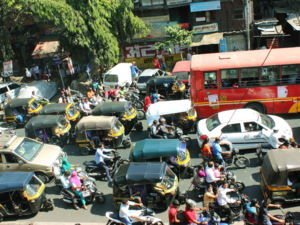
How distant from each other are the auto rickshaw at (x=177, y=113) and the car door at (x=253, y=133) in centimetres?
269

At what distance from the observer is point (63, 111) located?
52.1 feet

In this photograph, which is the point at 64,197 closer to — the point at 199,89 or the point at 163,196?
the point at 163,196

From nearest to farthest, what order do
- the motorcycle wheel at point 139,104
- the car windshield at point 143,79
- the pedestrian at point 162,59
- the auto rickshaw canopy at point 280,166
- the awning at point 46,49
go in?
the auto rickshaw canopy at point 280,166 → the motorcycle wheel at point 139,104 → the car windshield at point 143,79 → the pedestrian at point 162,59 → the awning at point 46,49

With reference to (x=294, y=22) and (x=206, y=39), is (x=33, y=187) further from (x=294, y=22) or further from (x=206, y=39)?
(x=294, y=22)

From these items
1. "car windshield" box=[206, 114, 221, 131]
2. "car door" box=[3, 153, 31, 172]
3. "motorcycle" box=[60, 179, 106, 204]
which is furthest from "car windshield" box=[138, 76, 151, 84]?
"motorcycle" box=[60, 179, 106, 204]

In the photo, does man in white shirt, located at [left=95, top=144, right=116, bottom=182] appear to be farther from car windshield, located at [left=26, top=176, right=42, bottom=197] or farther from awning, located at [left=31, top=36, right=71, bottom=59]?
awning, located at [left=31, top=36, right=71, bottom=59]

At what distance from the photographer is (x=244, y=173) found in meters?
10.9

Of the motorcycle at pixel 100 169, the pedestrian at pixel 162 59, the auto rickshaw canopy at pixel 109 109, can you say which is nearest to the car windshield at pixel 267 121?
the motorcycle at pixel 100 169

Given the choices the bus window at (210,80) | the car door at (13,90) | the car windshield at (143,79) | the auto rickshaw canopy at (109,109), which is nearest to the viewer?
the bus window at (210,80)

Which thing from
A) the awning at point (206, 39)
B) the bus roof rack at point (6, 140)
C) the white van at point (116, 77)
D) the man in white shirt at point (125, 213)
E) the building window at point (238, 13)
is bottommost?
the man in white shirt at point (125, 213)

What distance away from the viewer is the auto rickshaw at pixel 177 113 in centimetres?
1325

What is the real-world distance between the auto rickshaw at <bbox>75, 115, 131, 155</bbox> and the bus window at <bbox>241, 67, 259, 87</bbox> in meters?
6.15

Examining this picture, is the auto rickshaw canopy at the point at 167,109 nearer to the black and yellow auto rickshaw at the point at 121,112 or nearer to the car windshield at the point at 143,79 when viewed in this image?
the black and yellow auto rickshaw at the point at 121,112

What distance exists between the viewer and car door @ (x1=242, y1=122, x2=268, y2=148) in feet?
37.7
